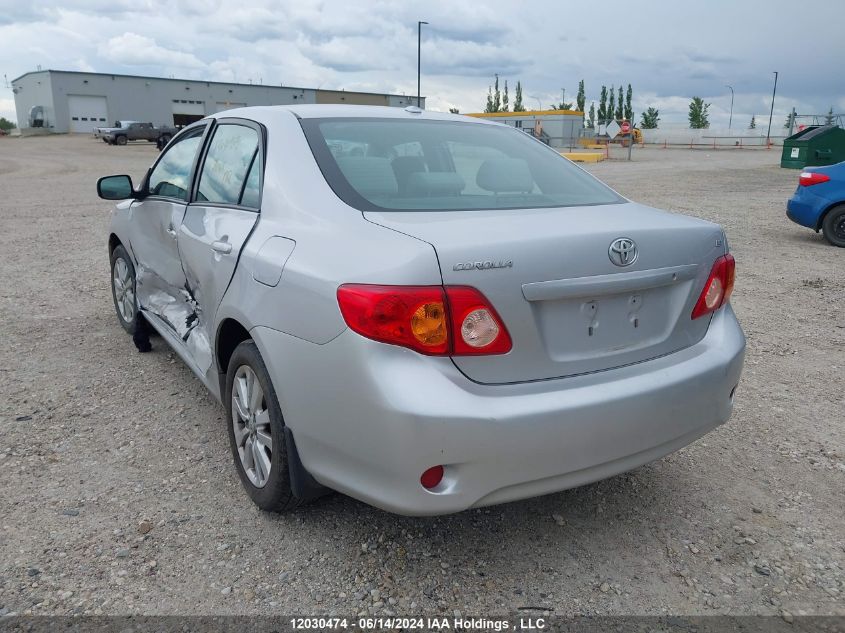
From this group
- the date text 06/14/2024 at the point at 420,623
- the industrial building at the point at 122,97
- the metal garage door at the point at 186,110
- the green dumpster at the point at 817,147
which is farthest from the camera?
the metal garage door at the point at 186,110

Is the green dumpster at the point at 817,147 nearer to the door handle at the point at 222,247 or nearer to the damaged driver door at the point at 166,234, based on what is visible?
the damaged driver door at the point at 166,234

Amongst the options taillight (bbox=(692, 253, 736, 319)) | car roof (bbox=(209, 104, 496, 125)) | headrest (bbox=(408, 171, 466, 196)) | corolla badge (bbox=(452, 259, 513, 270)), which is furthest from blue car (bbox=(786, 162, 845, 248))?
corolla badge (bbox=(452, 259, 513, 270))

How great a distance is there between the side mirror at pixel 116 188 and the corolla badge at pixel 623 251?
3313 millimetres

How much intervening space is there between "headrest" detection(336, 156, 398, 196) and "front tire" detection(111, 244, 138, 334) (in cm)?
264

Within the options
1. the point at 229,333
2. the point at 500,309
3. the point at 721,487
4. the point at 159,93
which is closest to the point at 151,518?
the point at 229,333

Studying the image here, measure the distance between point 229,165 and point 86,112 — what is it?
214 ft

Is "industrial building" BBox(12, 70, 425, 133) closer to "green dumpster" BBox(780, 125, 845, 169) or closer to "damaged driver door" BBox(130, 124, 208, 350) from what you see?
"green dumpster" BBox(780, 125, 845, 169)

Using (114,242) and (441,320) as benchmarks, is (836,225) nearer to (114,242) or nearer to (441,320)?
(114,242)

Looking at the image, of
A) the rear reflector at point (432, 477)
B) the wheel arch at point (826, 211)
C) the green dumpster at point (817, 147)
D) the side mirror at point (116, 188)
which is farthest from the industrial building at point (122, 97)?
the rear reflector at point (432, 477)

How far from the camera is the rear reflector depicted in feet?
7.21

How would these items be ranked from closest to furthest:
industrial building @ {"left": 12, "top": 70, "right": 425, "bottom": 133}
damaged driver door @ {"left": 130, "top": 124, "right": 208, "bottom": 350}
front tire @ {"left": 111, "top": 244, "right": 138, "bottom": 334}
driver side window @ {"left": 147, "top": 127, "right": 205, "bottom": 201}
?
damaged driver door @ {"left": 130, "top": 124, "right": 208, "bottom": 350} < driver side window @ {"left": 147, "top": 127, "right": 205, "bottom": 201} < front tire @ {"left": 111, "top": 244, "right": 138, "bottom": 334} < industrial building @ {"left": 12, "top": 70, "right": 425, "bottom": 133}

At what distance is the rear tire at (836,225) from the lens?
9500 mm

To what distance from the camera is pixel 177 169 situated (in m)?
4.21

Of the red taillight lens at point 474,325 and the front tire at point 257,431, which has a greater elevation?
the red taillight lens at point 474,325
